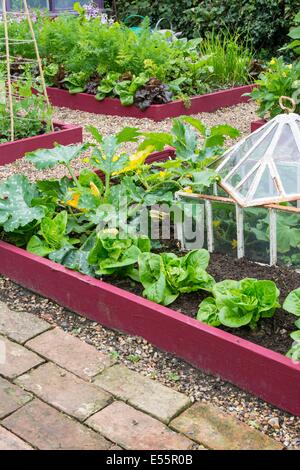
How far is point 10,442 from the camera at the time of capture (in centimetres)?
261

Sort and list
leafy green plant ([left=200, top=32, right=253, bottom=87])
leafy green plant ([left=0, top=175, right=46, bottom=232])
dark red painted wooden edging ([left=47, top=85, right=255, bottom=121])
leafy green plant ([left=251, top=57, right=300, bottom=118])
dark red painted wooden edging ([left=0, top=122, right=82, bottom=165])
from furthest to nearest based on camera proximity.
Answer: leafy green plant ([left=200, top=32, right=253, bottom=87]) → dark red painted wooden edging ([left=47, top=85, right=255, bottom=121]) → leafy green plant ([left=251, top=57, right=300, bottom=118]) → dark red painted wooden edging ([left=0, top=122, right=82, bottom=165]) → leafy green plant ([left=0, top=175, right=46, bottom=232])

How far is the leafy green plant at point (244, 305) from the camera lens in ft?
9.98

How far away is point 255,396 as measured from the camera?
290cm

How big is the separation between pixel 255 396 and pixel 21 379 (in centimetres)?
103

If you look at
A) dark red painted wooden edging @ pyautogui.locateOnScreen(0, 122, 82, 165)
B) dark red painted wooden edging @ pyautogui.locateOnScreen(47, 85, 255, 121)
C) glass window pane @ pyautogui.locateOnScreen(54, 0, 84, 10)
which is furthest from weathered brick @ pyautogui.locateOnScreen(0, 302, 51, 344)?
glass window pane @ pyautogui.locateOnScreen(54, 0, 84, 10)

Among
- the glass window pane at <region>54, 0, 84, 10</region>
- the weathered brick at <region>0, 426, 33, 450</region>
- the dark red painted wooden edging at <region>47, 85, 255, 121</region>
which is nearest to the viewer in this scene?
the weathered brick at <region>0, 426, 33, 450</region>

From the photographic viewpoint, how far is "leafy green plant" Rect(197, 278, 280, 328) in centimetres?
304

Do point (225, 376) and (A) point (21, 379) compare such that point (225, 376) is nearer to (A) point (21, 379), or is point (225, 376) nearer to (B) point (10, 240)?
(A) point (21, 379)

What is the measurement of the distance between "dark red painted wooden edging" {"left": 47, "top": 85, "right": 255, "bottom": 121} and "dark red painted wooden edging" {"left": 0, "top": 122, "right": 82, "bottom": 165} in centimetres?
109

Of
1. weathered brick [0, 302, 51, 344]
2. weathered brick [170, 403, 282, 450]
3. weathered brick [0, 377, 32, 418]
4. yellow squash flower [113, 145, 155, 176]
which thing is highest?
yellow squash flower [113, 145, 155, 176]

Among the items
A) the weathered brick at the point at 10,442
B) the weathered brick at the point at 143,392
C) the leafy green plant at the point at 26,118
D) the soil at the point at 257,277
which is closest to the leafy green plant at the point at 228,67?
the leafy green plant at the point at 26,118

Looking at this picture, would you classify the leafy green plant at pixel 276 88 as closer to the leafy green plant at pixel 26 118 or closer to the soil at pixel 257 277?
the leafy green plant at pixel 26 118

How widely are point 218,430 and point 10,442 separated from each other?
81 centimetres

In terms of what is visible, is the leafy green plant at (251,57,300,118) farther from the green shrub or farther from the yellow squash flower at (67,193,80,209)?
the green shrub
